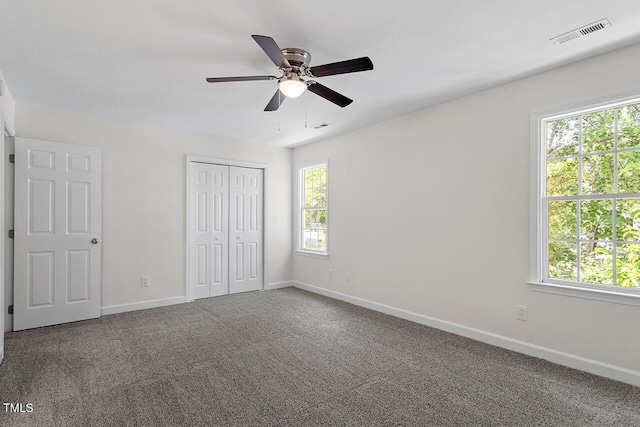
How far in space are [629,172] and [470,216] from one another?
4.24ft

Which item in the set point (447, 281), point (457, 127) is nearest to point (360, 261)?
point (447, 281)

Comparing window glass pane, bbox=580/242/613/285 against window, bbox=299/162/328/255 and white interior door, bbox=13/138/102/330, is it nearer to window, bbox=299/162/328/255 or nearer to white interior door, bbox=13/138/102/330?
window, bbox=299/162/328/255

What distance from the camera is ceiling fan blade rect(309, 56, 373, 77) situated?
7.15 feet

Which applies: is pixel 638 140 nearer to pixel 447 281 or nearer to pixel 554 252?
pixel 554 252

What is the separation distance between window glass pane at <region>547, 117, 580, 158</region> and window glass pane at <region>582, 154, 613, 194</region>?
15 cm

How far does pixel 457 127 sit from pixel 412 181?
2.65 feet

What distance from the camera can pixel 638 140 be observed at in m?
2.67

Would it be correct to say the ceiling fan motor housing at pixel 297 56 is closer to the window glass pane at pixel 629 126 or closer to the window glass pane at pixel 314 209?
the window glass pane at pixel 629 126

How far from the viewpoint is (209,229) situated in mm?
5301

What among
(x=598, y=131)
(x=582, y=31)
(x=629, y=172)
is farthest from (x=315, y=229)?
(x=582, y=31)

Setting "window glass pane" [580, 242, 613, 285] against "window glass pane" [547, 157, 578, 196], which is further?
"window glass pane" [547, 157, 578, 196]

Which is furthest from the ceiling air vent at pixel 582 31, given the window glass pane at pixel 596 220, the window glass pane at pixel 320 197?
the window glass pane at pixel 320 197

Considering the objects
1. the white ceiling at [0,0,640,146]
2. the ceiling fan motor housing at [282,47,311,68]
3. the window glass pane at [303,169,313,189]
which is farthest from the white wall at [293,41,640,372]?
the ceiling fan motor housing at [282,47,311,68]

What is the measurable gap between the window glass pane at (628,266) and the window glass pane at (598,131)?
0.83 meters
